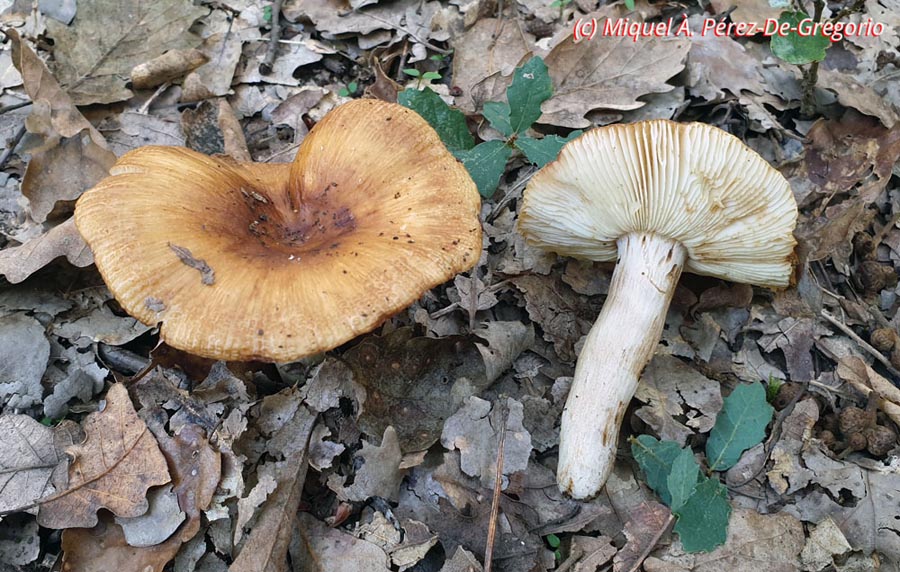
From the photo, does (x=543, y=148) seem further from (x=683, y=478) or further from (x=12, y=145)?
(x=12, y=145)

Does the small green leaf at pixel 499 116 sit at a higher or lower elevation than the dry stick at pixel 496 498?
higher

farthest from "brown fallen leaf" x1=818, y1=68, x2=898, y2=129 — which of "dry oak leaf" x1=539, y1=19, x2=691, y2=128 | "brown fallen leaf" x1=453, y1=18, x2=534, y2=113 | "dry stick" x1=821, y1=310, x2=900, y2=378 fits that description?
"brown fallen leaf" x1=453, y1=18, x2=534, y2=113

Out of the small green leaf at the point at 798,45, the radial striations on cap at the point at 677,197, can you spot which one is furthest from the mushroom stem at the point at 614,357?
the small green leaf at the point at 798,45

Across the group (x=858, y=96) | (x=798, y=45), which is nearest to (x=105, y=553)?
(x=798, y=45)

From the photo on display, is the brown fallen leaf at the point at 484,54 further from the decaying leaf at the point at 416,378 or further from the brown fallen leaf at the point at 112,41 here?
the brown fallen leaf at the point at 112,41

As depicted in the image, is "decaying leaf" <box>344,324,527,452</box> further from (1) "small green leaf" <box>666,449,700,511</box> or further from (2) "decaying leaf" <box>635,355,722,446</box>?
(1) "small green leaf" <box>666,449,700,511</box>

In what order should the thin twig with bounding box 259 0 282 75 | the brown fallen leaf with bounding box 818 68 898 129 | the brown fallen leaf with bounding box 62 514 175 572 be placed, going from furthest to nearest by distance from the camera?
the thin twig with bounding box 259 0 282 75 < the brown fallen leaf with bounding box 818 68 898 129 < the brown fallen leaf with bounding box 62 514 175 572
